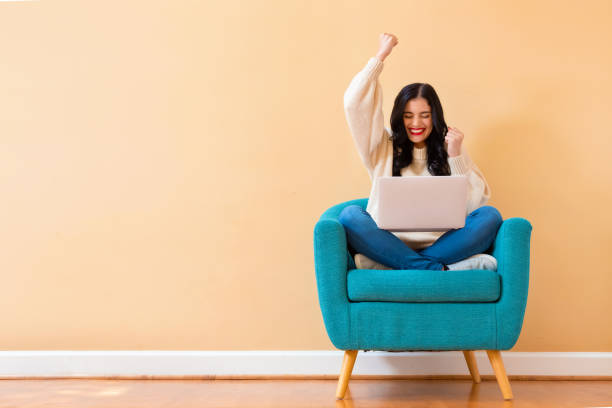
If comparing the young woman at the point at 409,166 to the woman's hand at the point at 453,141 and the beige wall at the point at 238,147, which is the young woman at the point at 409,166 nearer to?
the woman's hand at the point at 453,141

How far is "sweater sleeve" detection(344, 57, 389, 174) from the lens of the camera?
7.36 feet

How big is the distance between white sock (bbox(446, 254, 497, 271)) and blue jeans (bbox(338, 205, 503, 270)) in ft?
0.05

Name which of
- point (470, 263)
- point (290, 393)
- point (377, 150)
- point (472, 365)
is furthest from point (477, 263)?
point (290, 393)

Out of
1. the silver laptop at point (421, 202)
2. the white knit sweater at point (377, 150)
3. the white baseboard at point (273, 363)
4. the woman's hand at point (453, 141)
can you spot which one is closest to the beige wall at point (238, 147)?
the white baseboard at point (273, 363)

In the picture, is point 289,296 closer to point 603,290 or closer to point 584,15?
point 603,290

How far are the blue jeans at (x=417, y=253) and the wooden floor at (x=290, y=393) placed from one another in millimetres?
455

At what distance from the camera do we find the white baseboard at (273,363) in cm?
246

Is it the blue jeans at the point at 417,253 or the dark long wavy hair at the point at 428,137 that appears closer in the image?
the blue jeans at the point at 417,253

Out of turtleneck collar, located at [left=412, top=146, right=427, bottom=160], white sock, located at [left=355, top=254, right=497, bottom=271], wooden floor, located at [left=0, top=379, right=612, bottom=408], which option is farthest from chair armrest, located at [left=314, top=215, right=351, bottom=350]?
turtleneck collar, located at [left=412, top=146, right=427, bottom=160]

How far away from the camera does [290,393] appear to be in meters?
2.15

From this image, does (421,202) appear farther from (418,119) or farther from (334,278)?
(418,119)

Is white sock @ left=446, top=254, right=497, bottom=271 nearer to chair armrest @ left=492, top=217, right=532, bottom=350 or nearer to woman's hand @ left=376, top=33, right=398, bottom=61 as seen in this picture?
chair armrest @ left=492, top=217, right=532, bottom=350

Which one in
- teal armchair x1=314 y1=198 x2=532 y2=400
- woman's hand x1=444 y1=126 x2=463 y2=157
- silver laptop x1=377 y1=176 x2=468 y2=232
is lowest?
teal armchair x1=314 y1=198 x2=532 y2=400

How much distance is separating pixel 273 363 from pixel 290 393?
0.34m
